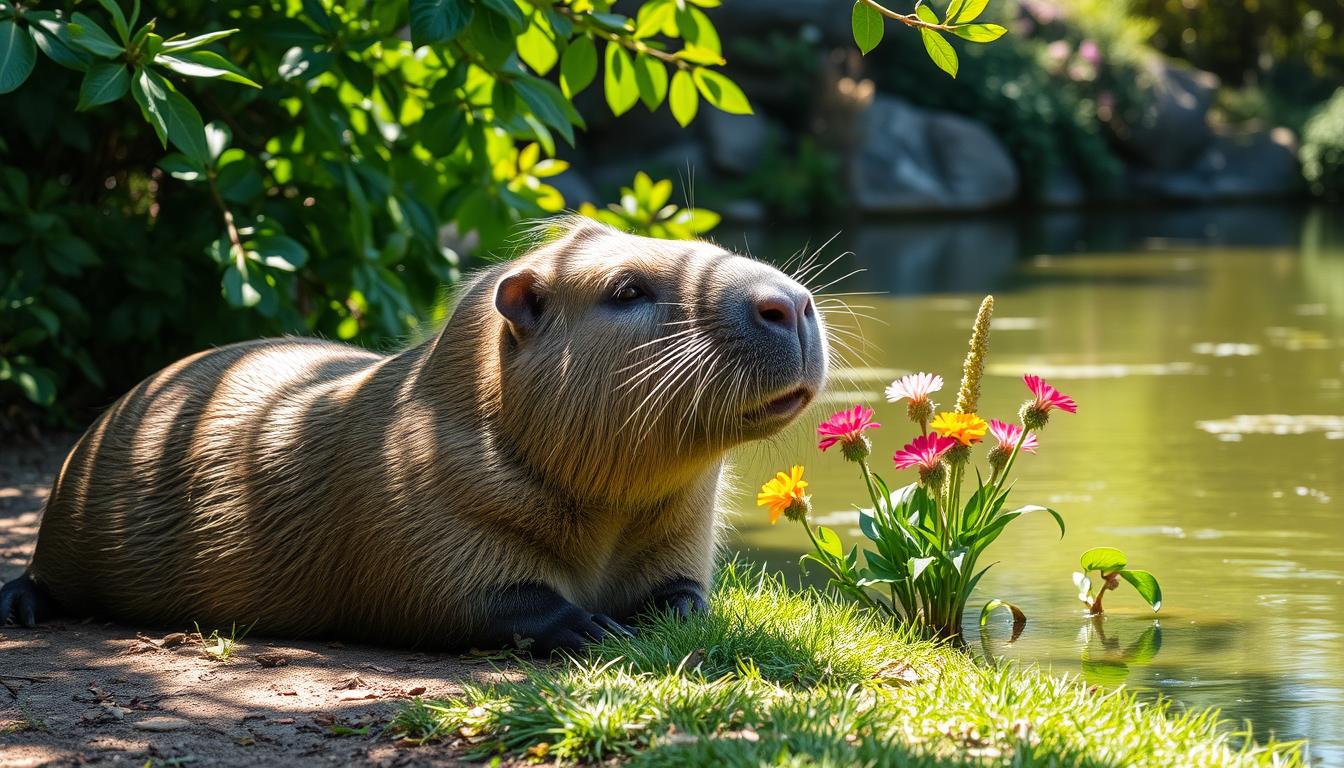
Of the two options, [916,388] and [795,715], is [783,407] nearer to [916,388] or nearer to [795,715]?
[916,388]

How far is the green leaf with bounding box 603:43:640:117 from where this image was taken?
562cm

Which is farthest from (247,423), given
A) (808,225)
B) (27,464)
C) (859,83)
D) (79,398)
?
Answer: (859,83)

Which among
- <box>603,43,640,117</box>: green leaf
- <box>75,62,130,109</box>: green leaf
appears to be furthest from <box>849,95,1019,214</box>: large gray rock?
<box>75,62,130,109</box>: green leaf

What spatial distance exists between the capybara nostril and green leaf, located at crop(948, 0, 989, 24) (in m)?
0.85

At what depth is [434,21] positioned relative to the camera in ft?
15.2

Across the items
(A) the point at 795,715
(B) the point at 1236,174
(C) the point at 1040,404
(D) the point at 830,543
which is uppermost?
(C) the point at 1040,404

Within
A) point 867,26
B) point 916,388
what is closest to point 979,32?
point 867,26

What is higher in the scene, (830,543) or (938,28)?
(938,28)

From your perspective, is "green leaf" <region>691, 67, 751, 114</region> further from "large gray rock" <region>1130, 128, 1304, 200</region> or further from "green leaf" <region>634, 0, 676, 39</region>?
"large gray rock" <region>1130, 128, 1304, 200</region>

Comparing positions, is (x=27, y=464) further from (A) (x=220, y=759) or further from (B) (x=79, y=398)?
(A) (x=220, y=759)

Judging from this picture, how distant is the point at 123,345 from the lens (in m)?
7.26

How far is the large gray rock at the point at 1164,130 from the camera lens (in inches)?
1206

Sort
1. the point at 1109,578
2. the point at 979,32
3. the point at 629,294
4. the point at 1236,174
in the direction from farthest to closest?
the point at 1236,174, the point at 1109,578, the point at 979,32, the point at 629,294

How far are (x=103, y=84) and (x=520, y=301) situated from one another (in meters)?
1.19
